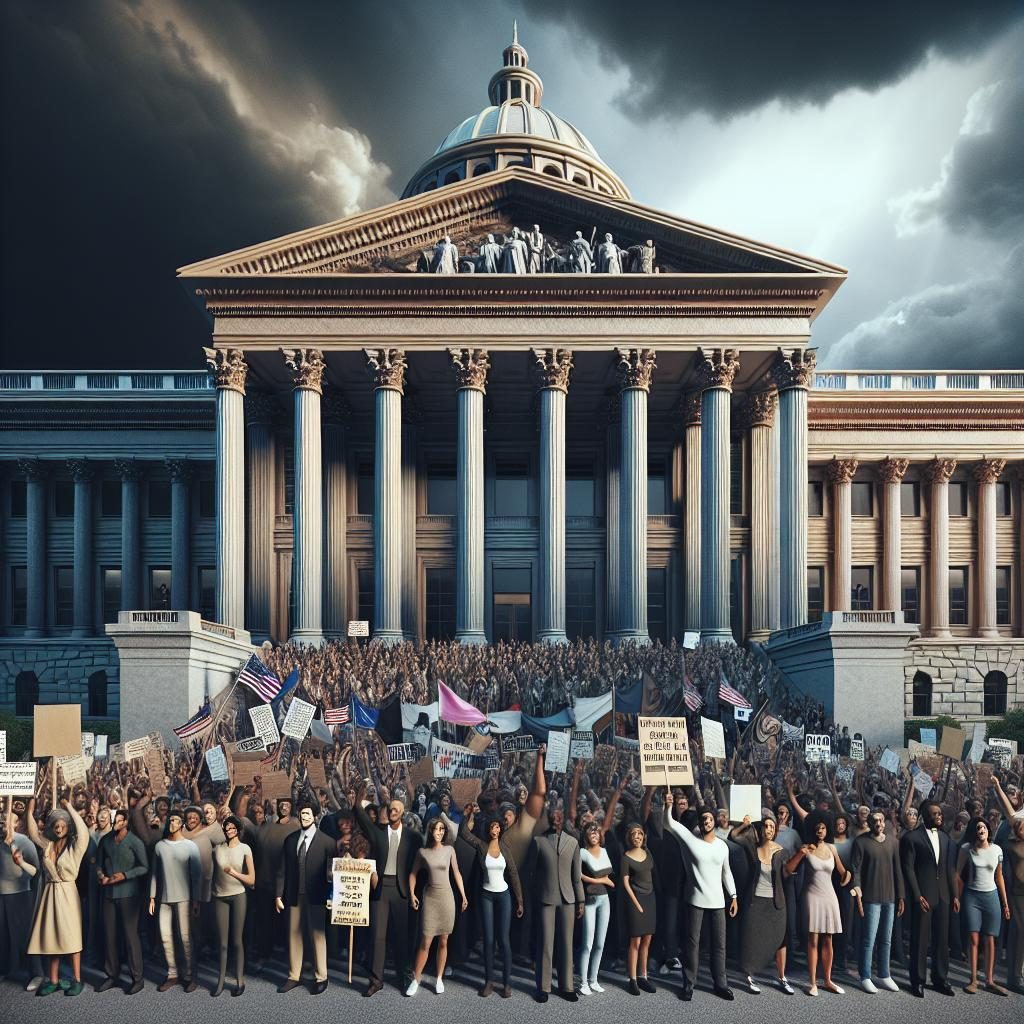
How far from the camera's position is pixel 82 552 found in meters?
43.1

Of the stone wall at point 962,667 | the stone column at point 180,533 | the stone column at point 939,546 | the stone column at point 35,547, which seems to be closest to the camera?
the stone wall at point 962,667

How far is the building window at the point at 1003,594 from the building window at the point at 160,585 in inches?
1570

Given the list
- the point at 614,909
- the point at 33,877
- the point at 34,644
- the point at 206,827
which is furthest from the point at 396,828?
the point at 34,644

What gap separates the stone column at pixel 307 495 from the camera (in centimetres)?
3156

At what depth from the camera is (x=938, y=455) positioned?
4228cm

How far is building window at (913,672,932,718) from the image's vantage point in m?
40.3

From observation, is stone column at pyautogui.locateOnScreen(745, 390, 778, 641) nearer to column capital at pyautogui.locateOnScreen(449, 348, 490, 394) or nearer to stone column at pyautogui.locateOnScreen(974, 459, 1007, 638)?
column capital at pyautogui.locateOnScreen(449, 348, 490, 394)

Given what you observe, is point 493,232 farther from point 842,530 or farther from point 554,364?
point 842,530

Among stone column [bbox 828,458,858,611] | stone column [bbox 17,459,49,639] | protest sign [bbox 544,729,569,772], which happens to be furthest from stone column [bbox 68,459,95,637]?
protest sign [bbox 544,729,569,772]

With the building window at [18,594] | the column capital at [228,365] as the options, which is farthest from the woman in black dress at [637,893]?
the building window at [18,594]

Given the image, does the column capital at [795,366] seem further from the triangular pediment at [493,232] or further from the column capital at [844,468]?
the column capital at [844,468]

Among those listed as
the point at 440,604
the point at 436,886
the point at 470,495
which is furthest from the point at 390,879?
the point at 440,604

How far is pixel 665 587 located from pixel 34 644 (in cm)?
2980

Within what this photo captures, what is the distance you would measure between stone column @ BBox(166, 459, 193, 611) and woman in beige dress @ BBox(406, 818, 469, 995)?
1394 inches
